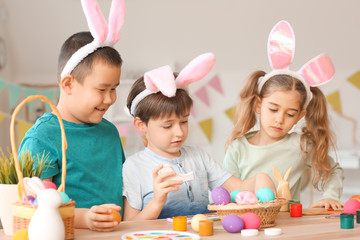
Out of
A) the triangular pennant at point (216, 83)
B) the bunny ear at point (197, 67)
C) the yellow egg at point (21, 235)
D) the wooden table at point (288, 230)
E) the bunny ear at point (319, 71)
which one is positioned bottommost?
the wooden table at point (288, 230)

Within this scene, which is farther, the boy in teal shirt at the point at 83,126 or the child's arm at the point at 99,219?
the boy in teal shirt at the point at 83,126

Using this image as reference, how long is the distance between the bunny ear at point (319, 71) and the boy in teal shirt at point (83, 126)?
779 mm

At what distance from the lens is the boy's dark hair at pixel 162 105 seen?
1.64 metres

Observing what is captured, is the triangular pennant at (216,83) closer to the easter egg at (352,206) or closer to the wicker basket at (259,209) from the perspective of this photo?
the easter egg at (352,206)

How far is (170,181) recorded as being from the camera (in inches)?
52.9

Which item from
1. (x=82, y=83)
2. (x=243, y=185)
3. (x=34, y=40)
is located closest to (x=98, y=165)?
(x=82, y=83)

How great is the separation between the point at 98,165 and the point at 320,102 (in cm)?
102

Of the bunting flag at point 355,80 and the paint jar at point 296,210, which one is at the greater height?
the bunting flag at point 355,80

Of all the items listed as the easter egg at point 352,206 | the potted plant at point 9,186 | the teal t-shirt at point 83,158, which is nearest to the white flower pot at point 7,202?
the potted plant at point 9,186

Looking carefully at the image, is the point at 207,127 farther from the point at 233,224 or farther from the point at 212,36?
the point at 233,224

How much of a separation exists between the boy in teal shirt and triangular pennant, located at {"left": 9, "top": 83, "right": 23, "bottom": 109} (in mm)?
4036

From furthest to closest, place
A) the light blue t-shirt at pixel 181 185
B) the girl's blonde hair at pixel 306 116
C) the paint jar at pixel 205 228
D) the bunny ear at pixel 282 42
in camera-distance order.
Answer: the girl's blonde hair at pixel 306 116 < the bunny ear at pixel 282 42 < the light blue t-shirt at pixel 181 185 < the paint jar at pixel 205 228

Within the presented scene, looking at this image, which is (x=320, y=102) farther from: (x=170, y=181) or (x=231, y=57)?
(x=231, y=57)

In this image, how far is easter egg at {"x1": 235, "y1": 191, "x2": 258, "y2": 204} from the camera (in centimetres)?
128
